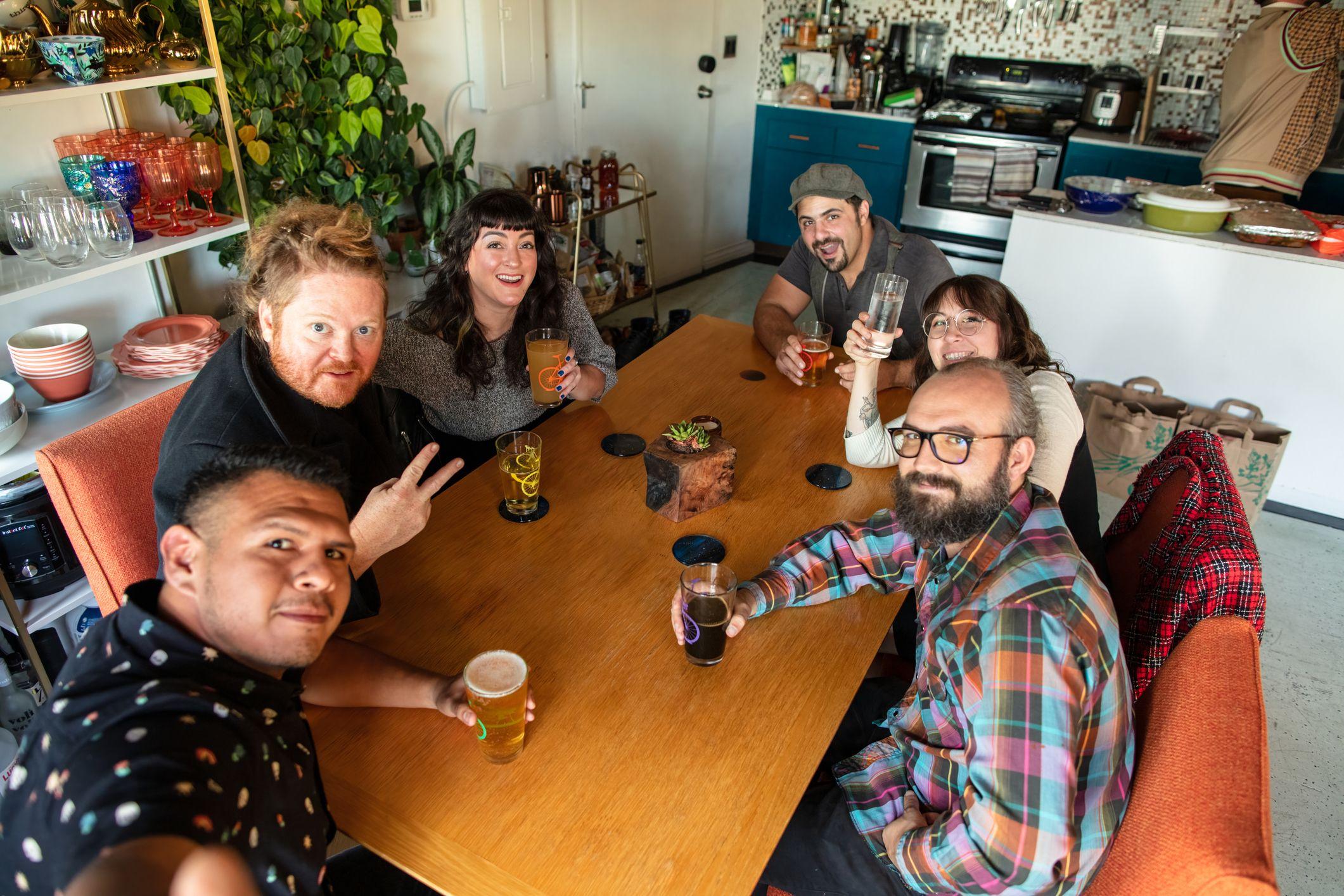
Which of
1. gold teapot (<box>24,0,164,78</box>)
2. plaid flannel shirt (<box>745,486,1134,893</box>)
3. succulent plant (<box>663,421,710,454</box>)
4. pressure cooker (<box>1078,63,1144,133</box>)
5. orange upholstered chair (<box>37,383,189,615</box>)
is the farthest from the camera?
pressure cooker (<box>1078,63,1144,133</box>)

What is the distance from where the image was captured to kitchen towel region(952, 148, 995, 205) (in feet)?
16.1

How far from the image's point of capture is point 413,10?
3.17 m

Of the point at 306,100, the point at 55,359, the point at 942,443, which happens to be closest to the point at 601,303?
the point at 306,100

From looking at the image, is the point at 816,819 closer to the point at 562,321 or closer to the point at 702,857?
the point at 702,857

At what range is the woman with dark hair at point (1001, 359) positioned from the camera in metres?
1.75

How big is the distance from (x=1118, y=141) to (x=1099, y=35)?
833mm

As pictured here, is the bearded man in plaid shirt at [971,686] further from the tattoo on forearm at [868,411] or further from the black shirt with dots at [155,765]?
the black shirt with dots at [155,765]

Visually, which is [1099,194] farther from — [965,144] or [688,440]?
[688,440]

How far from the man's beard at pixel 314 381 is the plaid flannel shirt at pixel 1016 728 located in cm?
105

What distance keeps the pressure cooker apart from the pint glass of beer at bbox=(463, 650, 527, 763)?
16.3ft

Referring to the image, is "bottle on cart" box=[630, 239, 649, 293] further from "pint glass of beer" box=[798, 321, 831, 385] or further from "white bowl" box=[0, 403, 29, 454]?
"white bowl" box=[0, 403, 29, 454]

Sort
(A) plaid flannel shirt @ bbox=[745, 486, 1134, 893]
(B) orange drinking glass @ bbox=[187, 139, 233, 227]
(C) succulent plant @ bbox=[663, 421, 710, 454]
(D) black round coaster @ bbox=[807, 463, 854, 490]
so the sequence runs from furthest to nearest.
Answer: (B) orange drinking glass @ bbox=[187, 139, 233, 227], (D) black round coaster @ bbox=[807, 463, 854, 490], (C) succulent plant @ bbox=[663, 421, 710, 454], (A) plaid flannel shirt @ bbox=[745, 486, 1134, 893]

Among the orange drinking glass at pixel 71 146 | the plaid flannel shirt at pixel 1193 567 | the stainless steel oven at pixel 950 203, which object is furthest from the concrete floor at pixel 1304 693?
the orange drinking glass at pixel 71 146

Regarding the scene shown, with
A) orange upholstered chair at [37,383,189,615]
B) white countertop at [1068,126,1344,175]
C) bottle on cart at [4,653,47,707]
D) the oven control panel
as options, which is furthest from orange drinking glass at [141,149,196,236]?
white countertop at [1068,126,1344,175]
